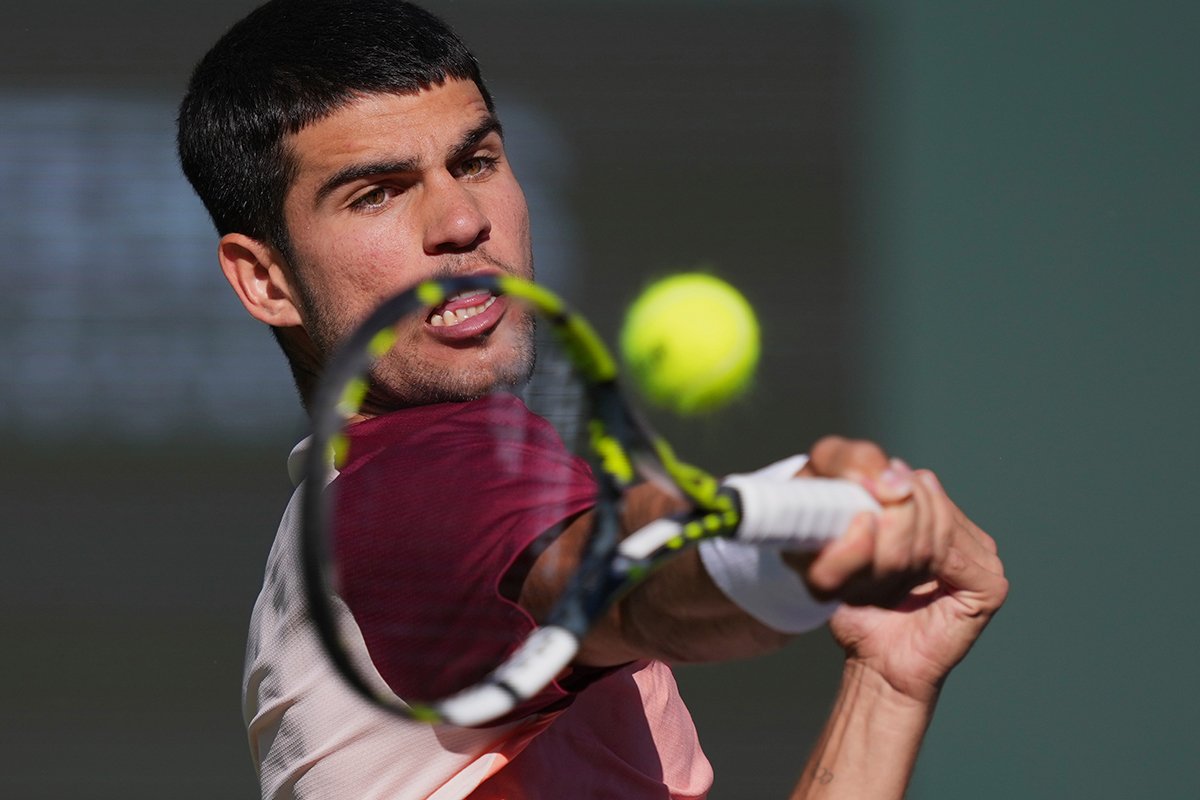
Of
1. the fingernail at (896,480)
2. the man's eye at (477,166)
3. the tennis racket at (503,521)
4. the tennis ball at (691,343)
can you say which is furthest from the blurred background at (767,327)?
the fingernail at (896,480)

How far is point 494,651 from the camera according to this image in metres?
0.98

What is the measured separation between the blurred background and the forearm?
1558 mm

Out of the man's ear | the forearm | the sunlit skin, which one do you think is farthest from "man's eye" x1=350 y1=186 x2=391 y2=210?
the forearm

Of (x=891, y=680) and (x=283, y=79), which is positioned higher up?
(x=283, y=79)

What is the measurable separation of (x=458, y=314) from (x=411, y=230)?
0.33ft

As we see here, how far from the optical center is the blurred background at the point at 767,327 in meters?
2.88

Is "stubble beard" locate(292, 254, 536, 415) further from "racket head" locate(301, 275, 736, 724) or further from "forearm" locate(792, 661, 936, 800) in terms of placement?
"forearm" locate(792, 661, 936, 800)

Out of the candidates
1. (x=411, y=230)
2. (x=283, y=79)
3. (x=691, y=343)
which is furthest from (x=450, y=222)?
(x=691, y=343)

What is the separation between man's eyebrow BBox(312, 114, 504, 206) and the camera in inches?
→ 53.0

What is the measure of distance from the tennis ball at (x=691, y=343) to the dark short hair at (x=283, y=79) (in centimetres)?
88

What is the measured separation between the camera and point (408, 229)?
1.34 m

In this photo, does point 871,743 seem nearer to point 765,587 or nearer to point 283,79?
point 765,587

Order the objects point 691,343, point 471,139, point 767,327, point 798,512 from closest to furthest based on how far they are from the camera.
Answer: point 798,512, point 471,139, point 691,343, point 767,327

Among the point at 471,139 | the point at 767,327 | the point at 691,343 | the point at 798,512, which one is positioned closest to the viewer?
the point at 798,512
